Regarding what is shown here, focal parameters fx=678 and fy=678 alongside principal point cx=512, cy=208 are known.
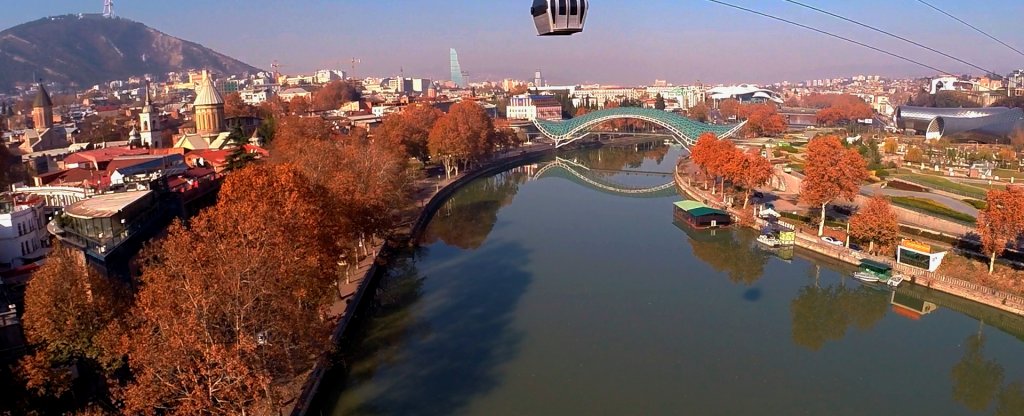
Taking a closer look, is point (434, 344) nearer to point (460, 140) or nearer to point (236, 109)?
point (460, 140)

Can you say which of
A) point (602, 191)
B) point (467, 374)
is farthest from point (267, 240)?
point (602, 191)

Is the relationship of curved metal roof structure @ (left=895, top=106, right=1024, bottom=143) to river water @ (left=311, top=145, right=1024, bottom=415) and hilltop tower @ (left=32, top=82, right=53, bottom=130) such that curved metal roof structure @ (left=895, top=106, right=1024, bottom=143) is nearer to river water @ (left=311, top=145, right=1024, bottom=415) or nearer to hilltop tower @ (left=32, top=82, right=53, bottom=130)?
river water @ (left=311, top=145, right=1024, bottom=415)

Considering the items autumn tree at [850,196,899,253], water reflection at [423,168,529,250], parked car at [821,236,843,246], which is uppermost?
autumn tree at [850,196,899,253]

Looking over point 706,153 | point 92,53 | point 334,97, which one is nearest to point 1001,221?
point 706,153

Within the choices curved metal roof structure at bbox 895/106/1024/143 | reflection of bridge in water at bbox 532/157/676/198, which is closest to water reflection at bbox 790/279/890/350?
reflection of bridge in water at bbox 532/157/676/198

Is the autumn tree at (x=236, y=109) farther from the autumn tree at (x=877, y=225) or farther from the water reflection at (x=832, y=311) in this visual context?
the water reflection at (x=832, y=311)

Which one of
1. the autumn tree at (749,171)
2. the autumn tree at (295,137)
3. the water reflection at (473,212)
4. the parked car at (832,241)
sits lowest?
the water reflection at (473,212)

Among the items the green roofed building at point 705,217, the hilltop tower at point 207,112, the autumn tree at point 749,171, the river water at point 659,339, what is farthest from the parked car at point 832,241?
the hilltop tower at point 207,112
